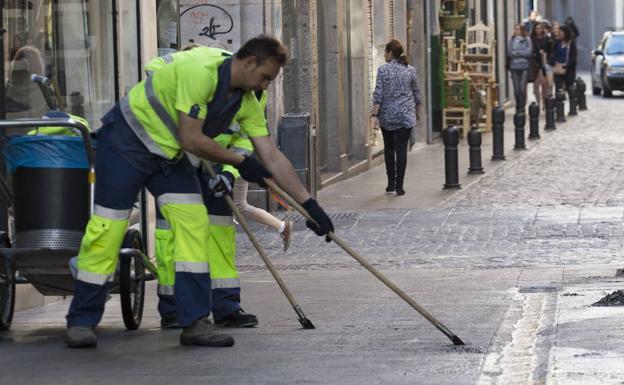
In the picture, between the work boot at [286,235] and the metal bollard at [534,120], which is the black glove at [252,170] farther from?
the metal bollard at [534,120]

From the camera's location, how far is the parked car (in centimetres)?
3869

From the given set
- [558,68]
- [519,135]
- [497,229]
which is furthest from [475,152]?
[558,68]

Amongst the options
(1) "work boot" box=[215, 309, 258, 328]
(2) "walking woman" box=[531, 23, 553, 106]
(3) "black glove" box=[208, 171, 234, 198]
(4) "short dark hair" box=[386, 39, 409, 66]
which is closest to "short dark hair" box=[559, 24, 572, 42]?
(2) "walking woman" box=[531, 23, 553, 106]

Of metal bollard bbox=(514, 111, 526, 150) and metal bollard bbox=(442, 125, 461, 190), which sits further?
metal bollard bbox=(514, 111, 526, 150)

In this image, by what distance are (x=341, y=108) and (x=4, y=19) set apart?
36.0 ft

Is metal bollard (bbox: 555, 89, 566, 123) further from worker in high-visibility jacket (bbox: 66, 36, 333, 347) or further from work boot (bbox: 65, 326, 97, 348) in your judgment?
work boot (bbox: 65, 326, 97, 348)

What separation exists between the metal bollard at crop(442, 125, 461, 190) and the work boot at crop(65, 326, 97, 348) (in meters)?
10.4

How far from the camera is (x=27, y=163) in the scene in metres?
8.38

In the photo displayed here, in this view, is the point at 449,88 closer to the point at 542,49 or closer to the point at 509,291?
the point at 542,49

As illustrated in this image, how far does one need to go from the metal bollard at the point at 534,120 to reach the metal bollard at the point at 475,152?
568cm

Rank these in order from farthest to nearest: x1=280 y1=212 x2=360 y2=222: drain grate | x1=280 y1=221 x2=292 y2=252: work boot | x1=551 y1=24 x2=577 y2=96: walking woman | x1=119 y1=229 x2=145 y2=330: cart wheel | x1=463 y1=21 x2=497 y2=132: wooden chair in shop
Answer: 1. x1=551 y1=24 x2=577 y2=96: walking woman
2. x1=463 y1=21 x2=497 y2=132: wooden chair in shop
3. x1=280 y1=212 x2=360 y2=222: drain grate
4. x1=280 y1=221 x2=292 y2=252: work boot
5. x1=119 y1=229 x2=145 y2=330: cart wheel

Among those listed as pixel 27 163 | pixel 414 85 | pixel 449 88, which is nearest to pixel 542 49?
pixel 449 88

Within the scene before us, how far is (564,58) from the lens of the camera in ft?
113

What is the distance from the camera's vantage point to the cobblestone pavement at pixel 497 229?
12.4 m
